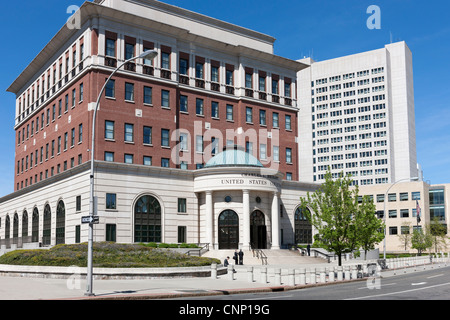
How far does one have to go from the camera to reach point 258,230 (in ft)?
182

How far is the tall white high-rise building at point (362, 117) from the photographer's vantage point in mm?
149375

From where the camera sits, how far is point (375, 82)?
151 meters

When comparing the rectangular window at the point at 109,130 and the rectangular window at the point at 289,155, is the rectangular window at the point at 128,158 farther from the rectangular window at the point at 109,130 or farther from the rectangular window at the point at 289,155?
the rectangular window at the point at 289,155

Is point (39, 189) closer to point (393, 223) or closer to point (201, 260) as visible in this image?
point (201, 260)

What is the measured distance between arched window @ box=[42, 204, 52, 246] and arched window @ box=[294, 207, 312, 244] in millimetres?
28378

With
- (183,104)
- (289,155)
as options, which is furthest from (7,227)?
(289,155)

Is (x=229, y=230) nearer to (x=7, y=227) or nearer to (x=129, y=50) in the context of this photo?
(x=129, y=50)

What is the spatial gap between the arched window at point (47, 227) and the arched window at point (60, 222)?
84.6 inches

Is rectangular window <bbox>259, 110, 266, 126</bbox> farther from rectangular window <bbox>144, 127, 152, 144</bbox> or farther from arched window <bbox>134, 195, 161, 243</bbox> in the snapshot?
arched window <bbox>134, 195, 161, 243</bbox>

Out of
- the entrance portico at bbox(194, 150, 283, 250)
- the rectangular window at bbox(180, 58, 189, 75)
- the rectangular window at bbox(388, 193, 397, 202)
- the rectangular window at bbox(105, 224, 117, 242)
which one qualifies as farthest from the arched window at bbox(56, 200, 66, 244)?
the rectangular window at bbox(388, 193, 397, 202)

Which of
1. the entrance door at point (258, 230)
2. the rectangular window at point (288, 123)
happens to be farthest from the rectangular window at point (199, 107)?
the entrance door at point (258, 230)

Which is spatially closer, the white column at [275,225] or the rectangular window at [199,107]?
the white column at [275,225]

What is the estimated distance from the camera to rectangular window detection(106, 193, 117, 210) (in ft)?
163

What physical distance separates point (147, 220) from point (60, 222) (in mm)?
9414
